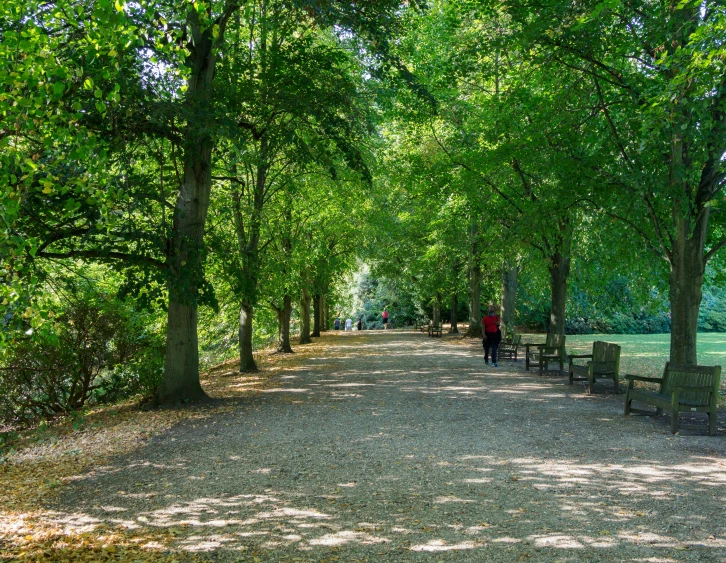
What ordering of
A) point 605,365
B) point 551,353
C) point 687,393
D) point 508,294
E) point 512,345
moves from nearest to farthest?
1. point 687,393
2. point 605,365
3. point 551,353
4. point 512,345
5. point 508,294

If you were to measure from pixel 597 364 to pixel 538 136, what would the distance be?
4.96m

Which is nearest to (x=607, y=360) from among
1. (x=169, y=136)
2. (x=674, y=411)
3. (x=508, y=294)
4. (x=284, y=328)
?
(x=674, y=411)

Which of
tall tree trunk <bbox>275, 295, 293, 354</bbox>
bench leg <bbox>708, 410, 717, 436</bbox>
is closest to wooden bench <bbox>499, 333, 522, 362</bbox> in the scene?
tall tree trunk <bbox>275, 295, 293, 354</bbox>

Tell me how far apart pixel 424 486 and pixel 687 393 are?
4898 millimetres

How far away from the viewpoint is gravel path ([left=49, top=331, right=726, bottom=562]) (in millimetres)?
4809

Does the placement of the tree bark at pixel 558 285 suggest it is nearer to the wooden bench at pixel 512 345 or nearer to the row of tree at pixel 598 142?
the row of tree at pixel 598 142

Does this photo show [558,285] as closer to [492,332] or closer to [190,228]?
[492,332]

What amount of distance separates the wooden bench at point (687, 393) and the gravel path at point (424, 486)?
12.9 inches

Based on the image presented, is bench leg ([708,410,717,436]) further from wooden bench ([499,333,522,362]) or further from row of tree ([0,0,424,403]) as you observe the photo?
wooden bench ([499,333,522,362])

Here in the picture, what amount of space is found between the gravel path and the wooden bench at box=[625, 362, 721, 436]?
33 cm

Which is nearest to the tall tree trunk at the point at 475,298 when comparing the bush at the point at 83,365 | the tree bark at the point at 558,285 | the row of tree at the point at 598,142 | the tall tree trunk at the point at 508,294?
the tall tree trunk at the point at 508,294

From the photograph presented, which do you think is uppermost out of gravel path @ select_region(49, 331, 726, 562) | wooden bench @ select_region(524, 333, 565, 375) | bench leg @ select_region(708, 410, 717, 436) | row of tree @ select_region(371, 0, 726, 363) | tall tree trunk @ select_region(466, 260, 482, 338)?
row of tree @ select_region(371, 0, 726, 363)

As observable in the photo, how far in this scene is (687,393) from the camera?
8.96m

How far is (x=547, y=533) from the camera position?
4957mm
